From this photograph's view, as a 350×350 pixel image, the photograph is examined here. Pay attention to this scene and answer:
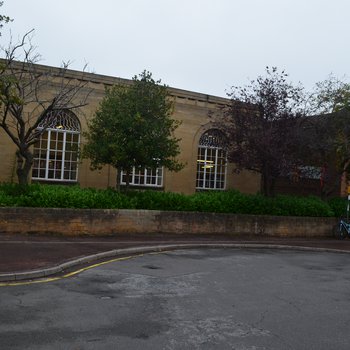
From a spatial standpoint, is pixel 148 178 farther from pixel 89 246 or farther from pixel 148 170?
pixel 89 246

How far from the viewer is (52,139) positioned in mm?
22875

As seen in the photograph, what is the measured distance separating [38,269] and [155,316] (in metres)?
3.87

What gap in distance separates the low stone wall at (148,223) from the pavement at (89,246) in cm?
43

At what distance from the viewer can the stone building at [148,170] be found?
889 inches

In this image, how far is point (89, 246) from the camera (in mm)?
14055

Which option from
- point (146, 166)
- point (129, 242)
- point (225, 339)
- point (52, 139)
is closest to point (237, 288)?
point (225, 339)

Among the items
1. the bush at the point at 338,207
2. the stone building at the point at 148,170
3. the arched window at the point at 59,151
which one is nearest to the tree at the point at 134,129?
the stone building at the point at 148,170

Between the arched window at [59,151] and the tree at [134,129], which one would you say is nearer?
the tree at [134,129]

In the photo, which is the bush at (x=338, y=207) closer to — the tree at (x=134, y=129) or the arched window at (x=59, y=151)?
the tree at (x=134, y=129)

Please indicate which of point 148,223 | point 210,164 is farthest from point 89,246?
point 210,164

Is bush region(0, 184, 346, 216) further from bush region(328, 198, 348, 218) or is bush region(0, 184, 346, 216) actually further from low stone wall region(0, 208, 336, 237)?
low stone wall region(0, 208, 336, 237)

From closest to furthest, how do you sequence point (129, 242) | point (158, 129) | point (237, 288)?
point (237, 288) → point (129, 242) → point (158, 129)

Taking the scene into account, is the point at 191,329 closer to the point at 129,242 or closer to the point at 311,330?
the point at 311,330

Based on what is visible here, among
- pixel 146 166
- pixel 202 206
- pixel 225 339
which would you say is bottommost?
pixel 225 339
